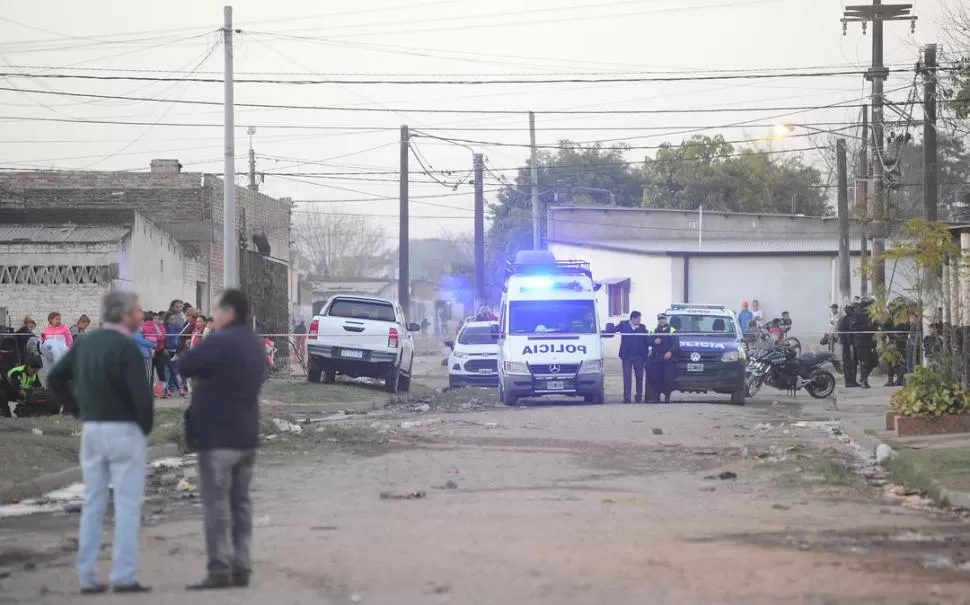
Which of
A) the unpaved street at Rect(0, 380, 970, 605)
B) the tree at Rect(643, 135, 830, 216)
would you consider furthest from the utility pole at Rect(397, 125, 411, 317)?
the tree at Rect(643, 135, 830, 216)

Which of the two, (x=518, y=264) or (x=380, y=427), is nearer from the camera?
(x=380, y=427)

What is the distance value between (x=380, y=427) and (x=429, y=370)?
24.8m

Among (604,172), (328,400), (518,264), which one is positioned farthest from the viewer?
(604,172)

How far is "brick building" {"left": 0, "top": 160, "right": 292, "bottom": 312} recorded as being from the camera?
1603 inches

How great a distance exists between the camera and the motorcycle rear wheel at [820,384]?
2844 centimetres

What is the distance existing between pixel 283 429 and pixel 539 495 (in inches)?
330

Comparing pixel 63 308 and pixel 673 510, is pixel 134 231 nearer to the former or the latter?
pixel 63 308

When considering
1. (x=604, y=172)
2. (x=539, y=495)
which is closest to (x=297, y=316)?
(x=604, y=172)

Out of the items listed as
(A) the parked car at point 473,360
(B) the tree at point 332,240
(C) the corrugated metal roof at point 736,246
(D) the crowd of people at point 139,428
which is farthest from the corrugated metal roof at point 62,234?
(B) the tree at point 332,240

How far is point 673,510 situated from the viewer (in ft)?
37.7

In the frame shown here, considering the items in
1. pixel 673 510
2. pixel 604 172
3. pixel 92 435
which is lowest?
pixel 673 510

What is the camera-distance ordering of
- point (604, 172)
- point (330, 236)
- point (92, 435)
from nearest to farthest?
point (92, 435), point (604, 172), point (330, 236)

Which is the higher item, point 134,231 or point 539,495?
point 134,231

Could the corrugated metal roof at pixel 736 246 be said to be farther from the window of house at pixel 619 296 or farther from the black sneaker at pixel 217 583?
the black sneaker at pixel 217 583
